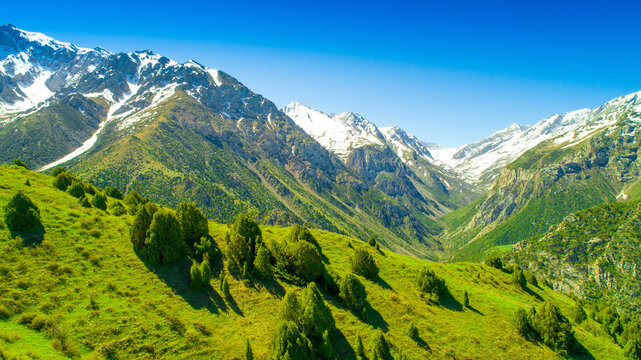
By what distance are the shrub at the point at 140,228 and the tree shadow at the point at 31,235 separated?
1100 centimetres

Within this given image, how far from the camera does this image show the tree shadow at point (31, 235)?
3829 centimetres

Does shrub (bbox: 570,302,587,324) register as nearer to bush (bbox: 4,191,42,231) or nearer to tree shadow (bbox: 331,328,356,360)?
tree shadow (bbox: 331,328,356,360)

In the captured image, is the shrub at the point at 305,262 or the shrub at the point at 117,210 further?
the shrub at the point at 117,210

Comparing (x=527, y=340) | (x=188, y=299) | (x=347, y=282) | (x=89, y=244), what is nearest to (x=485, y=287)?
(x=527, y=340)

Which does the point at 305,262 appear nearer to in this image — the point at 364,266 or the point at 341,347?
the point at 341,347

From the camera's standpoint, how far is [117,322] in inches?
1296

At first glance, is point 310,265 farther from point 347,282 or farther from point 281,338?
point 281,338

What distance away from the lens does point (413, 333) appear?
45281 mm

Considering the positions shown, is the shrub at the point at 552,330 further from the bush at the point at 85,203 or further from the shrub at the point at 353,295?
the bush at the point at 85,203

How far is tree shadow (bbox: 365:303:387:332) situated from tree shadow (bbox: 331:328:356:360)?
6.89 meters

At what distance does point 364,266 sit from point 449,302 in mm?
20306

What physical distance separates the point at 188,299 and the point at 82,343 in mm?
12866

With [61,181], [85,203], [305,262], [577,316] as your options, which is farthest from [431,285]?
[61,181]

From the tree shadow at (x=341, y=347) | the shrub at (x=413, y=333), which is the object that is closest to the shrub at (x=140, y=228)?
the tree shadow at (x=341, y=347)
